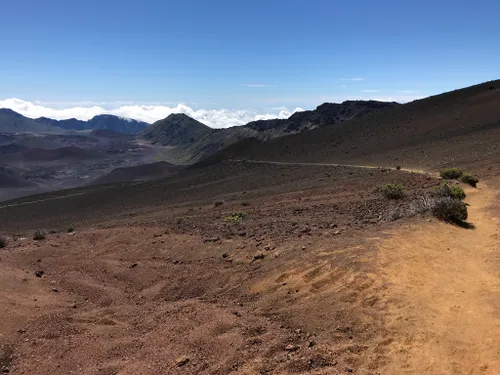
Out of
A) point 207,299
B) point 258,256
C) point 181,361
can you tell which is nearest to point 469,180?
point 258,256

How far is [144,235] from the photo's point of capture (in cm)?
1678

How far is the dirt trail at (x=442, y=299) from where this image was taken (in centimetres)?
638

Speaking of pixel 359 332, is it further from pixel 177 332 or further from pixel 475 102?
pixel 475 102

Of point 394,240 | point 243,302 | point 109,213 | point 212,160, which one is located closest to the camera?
point 243,302

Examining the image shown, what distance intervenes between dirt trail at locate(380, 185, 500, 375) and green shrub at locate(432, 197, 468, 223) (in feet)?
2.26

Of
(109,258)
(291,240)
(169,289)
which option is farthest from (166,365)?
(109,258)

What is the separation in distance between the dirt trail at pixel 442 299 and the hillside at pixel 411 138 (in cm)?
2050

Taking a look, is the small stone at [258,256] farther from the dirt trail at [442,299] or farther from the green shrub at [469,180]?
the green shrub at [469,180]

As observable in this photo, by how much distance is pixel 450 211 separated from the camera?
1323 cm

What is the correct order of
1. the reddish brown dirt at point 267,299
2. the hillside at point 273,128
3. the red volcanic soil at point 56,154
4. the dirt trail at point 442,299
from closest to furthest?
the dirt trail at point 442,299, the reddish brown dirt at point 267,299, the hillside at point 273,128, the red volcanic soil at point 56,154

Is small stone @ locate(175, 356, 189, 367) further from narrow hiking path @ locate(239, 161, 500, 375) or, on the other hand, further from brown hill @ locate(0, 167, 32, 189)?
brown hill @ locate(0, 167, 32, 189)

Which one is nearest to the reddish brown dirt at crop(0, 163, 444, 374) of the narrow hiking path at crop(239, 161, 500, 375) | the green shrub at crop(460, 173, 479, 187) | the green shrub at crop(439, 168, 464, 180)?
the narrow hiking path at crop(239, 161, 500, 375)

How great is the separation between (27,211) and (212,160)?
88.9 feet

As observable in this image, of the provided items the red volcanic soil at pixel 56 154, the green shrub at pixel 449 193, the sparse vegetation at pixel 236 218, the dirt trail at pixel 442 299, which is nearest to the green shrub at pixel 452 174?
the green shrub at pixel 449 193
